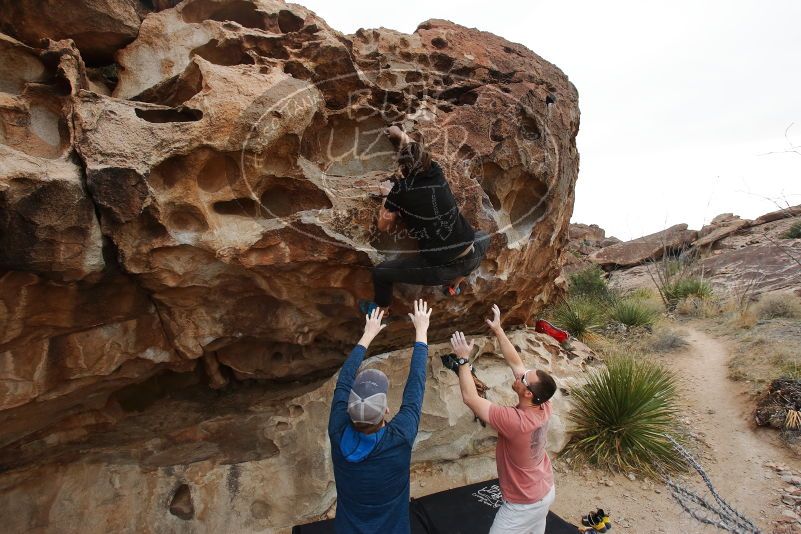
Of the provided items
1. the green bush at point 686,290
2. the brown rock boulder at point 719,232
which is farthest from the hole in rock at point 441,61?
the brown rock boulder at point 719,232

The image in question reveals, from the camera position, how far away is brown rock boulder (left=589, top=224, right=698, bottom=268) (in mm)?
18219

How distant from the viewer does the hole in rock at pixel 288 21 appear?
160 inches

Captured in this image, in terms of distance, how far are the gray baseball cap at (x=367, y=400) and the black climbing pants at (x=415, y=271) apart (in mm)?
1264

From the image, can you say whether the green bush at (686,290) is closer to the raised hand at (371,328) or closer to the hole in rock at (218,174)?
the raised hand at (371,328)

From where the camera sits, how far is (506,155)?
4.32 m

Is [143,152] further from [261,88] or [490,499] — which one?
[490,499]

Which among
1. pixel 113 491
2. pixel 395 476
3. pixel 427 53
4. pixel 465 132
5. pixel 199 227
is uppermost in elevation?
pixel 427 53

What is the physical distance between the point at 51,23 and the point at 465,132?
11.0ft

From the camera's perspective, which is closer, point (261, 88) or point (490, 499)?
point (261, 88)

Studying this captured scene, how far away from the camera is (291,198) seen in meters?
3.66

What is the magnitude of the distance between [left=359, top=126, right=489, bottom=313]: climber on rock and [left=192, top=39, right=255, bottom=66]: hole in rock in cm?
145

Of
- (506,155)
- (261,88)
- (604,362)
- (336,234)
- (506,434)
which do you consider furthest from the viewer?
(604,362)

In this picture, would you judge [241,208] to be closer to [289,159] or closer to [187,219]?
[187,219]

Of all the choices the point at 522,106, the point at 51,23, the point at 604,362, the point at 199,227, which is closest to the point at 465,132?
the point at 522,106
